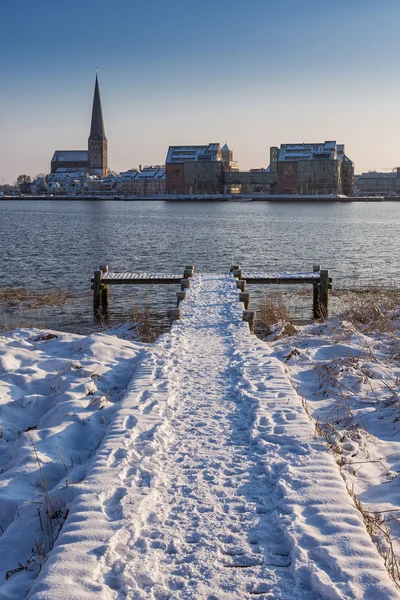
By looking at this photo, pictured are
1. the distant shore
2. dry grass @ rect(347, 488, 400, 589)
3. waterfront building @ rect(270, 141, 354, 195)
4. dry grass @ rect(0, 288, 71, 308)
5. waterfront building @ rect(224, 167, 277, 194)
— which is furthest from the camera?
waterfront building @ rect(224, 167, 277, 194)

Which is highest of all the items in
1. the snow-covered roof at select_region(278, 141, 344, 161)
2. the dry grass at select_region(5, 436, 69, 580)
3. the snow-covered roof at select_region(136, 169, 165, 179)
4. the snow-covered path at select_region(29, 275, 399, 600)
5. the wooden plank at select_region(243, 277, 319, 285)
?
the snow-covered roof at select_region(278, 141, 344, 161)

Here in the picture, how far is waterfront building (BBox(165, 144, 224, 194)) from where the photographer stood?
165 m

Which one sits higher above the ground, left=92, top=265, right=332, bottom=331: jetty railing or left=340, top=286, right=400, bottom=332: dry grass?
left=92, top=265, right=332, bottom=331: jetty railing

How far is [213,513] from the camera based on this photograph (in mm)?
4488

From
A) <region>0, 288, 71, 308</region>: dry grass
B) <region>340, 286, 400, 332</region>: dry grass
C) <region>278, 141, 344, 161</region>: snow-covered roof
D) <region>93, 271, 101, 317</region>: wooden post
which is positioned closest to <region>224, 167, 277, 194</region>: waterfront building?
<region>278, 141, 344, 161</region>: snow-covered roof

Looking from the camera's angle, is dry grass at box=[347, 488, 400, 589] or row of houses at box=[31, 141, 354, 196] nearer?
dry grass at box=[347, 488, 400, 589]

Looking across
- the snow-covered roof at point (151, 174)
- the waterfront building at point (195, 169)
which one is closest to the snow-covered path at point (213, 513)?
the waterfront building at point (195, 169)

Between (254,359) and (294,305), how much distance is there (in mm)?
10727

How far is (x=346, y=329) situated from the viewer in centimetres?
1174

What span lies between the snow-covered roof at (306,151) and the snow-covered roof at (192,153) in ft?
58.0

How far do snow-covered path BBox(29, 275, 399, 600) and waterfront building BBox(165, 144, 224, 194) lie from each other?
162 m

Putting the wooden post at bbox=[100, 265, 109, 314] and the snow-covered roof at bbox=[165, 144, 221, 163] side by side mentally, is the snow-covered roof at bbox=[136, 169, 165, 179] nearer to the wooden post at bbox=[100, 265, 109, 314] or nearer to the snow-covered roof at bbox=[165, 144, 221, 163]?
the snow-covered roof at bbox=[165, 144, 221, 163]

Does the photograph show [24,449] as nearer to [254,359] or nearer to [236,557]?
[236,557]

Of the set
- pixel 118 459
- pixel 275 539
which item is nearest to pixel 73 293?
pixel 118 459
